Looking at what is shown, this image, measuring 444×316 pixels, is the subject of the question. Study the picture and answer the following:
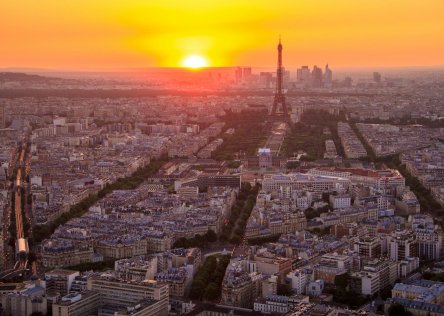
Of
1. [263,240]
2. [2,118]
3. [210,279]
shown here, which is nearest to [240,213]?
[263,240]

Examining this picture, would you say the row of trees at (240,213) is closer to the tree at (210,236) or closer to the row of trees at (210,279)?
the tree at (210,236)

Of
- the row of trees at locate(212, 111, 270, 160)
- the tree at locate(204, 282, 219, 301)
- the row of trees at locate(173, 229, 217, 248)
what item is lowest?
the tree at locate(204, 282, 219, 301)

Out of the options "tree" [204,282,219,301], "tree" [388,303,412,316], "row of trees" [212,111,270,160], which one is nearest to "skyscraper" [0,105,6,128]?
"row of trees" [212,111,270,160]

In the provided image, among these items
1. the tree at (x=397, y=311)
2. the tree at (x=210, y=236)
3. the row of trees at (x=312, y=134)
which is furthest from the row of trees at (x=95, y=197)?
the tree at (x=397, y=311)

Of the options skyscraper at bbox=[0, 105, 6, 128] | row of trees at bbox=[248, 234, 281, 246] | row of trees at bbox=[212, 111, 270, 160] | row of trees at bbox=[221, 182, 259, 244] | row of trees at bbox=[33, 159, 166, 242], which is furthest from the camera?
skyscraper at bbox=[0, 105, 6, 128]

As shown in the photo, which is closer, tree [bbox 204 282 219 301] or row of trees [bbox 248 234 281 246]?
tree [bbox 204 282 219 301]

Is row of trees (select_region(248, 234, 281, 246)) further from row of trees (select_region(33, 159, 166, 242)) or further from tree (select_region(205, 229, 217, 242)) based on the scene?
row of trees (select_region(33, 159, 166, 242))

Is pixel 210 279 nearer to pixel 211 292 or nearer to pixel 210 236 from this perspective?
pixel 211 292
